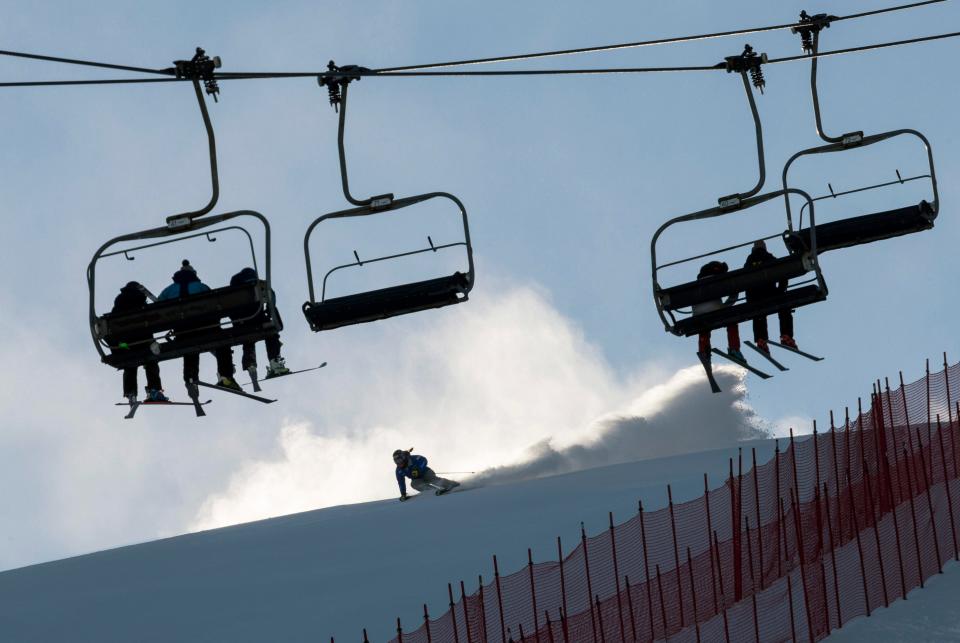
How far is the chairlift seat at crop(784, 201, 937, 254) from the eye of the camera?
14.3m

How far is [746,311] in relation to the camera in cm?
1422

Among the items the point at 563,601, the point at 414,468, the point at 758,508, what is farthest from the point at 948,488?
the point at 414,468

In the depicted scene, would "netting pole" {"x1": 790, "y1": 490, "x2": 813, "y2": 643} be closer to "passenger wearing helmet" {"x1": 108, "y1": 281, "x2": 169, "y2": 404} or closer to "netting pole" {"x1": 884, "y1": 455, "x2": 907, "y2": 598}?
"netting pole" {"x1": 884, "y1": 455, "x2": 907, "y2": 598}

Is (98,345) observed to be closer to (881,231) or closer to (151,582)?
(881,231)

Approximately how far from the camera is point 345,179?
13094 mm

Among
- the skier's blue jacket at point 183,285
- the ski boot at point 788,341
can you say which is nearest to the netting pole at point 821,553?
the ski boot at point 788,341

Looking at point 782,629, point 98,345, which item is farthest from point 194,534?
point 98,345

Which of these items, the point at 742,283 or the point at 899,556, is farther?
the point at 899,556

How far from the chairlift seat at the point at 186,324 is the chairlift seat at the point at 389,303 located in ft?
1.17

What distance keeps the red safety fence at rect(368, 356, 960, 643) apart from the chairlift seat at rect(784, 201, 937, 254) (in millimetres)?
4660

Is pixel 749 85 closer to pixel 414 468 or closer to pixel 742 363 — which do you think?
pixel 742 363

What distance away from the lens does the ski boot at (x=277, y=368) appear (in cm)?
1514

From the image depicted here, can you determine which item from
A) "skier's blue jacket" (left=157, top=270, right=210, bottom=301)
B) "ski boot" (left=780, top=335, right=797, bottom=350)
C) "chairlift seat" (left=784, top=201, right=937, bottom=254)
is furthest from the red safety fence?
"chairlift seat" (left=784, top=201, right=937, bottom=254)

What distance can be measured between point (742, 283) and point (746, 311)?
0.84 ft
